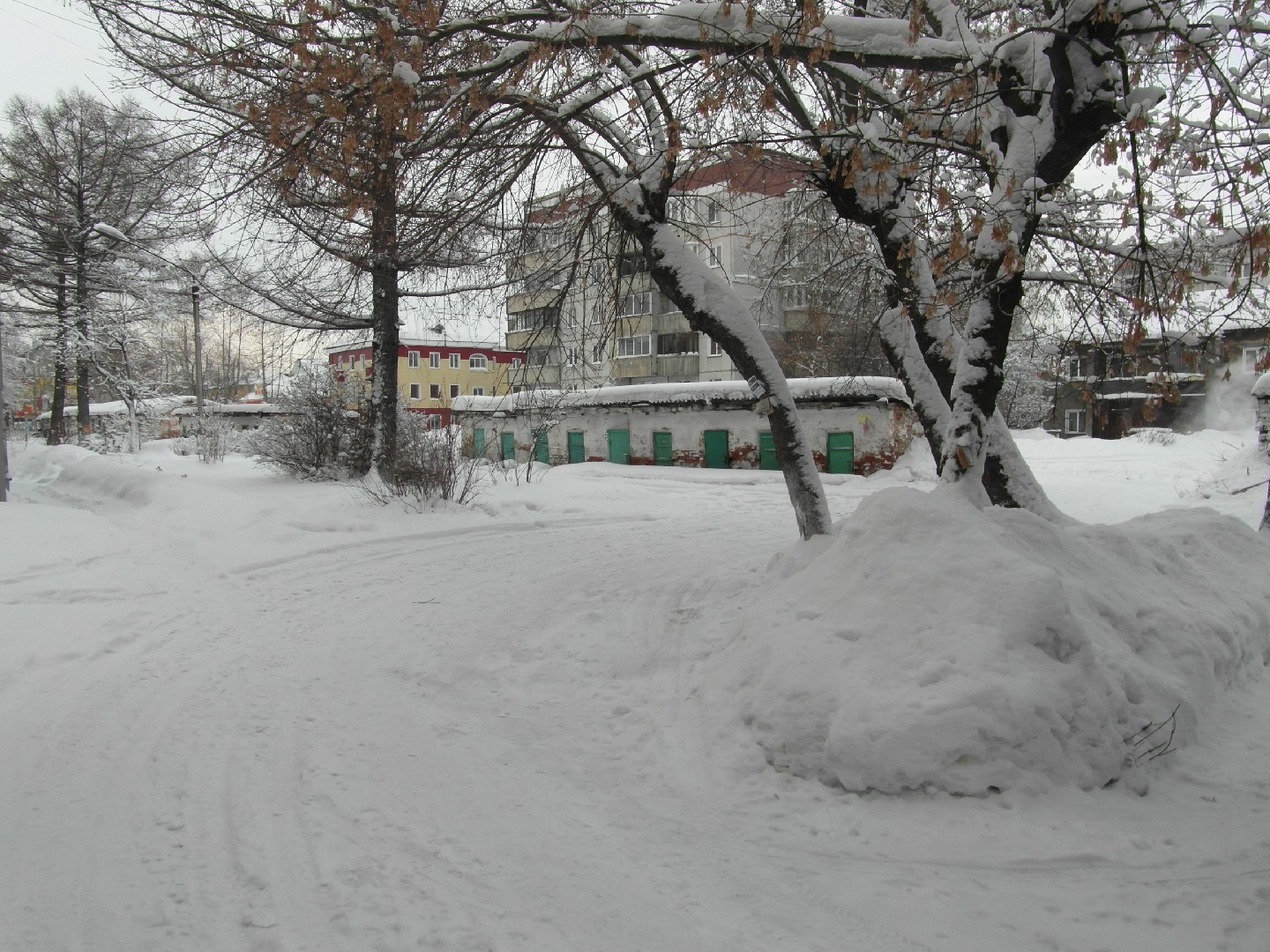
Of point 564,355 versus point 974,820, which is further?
point 564,355

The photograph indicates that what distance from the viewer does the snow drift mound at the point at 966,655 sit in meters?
3.49

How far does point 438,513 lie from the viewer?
10.9 m

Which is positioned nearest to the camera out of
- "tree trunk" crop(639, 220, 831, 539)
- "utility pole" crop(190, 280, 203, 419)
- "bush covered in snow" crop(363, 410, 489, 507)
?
"tree trunk" crop(639, 220, 831, 539)

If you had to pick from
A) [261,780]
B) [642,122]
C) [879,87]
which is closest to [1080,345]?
[879,87]

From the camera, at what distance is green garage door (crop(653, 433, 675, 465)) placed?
20.6 meters

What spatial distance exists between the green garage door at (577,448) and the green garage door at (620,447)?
106 centimetres

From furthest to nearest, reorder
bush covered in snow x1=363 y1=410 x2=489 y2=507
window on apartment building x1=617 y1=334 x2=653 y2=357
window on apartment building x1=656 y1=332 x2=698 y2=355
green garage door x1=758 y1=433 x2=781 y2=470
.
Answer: window on apartment building x1=617 y1=334 x2=653 y2=357 < window on apartment building x1=656 y1=332 x2=698 y2=355 < green garage door x1=758 y1=433 x2=781 y2=470 < bush covered in snow x1=363 y1=410 x2=489 y2=507

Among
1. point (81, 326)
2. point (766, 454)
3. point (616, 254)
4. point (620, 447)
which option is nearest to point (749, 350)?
point (616, 254)

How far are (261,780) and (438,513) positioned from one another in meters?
7.39

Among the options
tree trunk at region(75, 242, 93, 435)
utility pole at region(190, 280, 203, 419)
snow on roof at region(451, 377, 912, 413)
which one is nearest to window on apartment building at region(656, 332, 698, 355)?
snow on roof at region(451, 377, 912, 413)

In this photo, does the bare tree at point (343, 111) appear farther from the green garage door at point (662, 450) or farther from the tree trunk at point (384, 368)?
the green garage door at point (662, 450)

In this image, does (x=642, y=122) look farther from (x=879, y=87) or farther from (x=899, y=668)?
(x=899, y=668)

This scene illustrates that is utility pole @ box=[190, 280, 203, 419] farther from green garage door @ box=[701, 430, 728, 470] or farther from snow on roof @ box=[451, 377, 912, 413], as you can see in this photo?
green garage door @ box=[701, 430, 728, 470]

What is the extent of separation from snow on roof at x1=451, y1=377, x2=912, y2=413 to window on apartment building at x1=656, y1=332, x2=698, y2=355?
1493 centimetres
